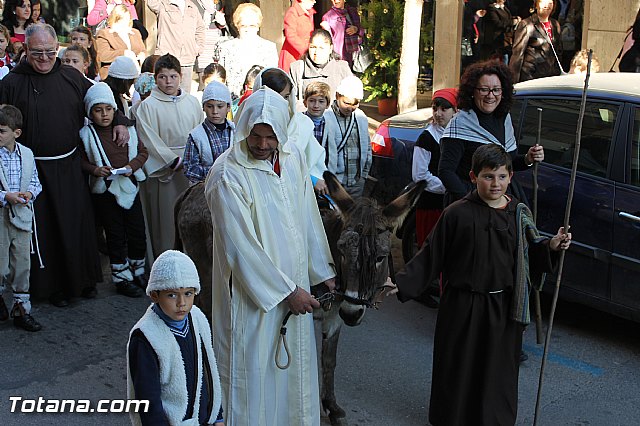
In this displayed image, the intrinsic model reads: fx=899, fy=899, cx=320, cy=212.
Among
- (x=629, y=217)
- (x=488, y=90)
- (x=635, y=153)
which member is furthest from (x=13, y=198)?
(x=635, y=153)

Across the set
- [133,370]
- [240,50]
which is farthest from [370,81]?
[133,370]

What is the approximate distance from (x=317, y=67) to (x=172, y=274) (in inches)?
266

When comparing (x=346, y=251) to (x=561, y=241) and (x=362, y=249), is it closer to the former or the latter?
(x=362, y=249)

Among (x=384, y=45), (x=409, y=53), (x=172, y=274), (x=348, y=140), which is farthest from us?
(x=384, y=45)

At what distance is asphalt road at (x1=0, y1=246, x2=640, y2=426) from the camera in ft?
19.5

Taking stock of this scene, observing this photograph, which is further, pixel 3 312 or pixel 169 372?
pixel 3 312

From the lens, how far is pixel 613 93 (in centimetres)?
708

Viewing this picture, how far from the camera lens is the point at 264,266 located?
14.5 ft

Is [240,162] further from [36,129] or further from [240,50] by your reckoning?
[240,50]

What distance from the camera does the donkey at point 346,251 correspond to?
4.86m

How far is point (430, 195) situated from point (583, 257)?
4.91 ft

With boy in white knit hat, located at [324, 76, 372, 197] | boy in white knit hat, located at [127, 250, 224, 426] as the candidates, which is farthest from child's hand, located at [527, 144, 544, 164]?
boy in white knit hat, located at [127, 250, 224, 426]

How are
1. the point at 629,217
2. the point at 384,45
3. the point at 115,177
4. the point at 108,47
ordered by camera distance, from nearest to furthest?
the point at 629,217 < the point at 115,177 < the point at 108,47 < the point at 384,45

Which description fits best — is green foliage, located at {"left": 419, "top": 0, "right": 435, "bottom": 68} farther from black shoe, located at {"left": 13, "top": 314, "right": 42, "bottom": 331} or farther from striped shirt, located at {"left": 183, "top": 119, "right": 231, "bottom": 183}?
black shoe, located at {"left": 13, "top": 314, "right": 42, "bottom": 331}
